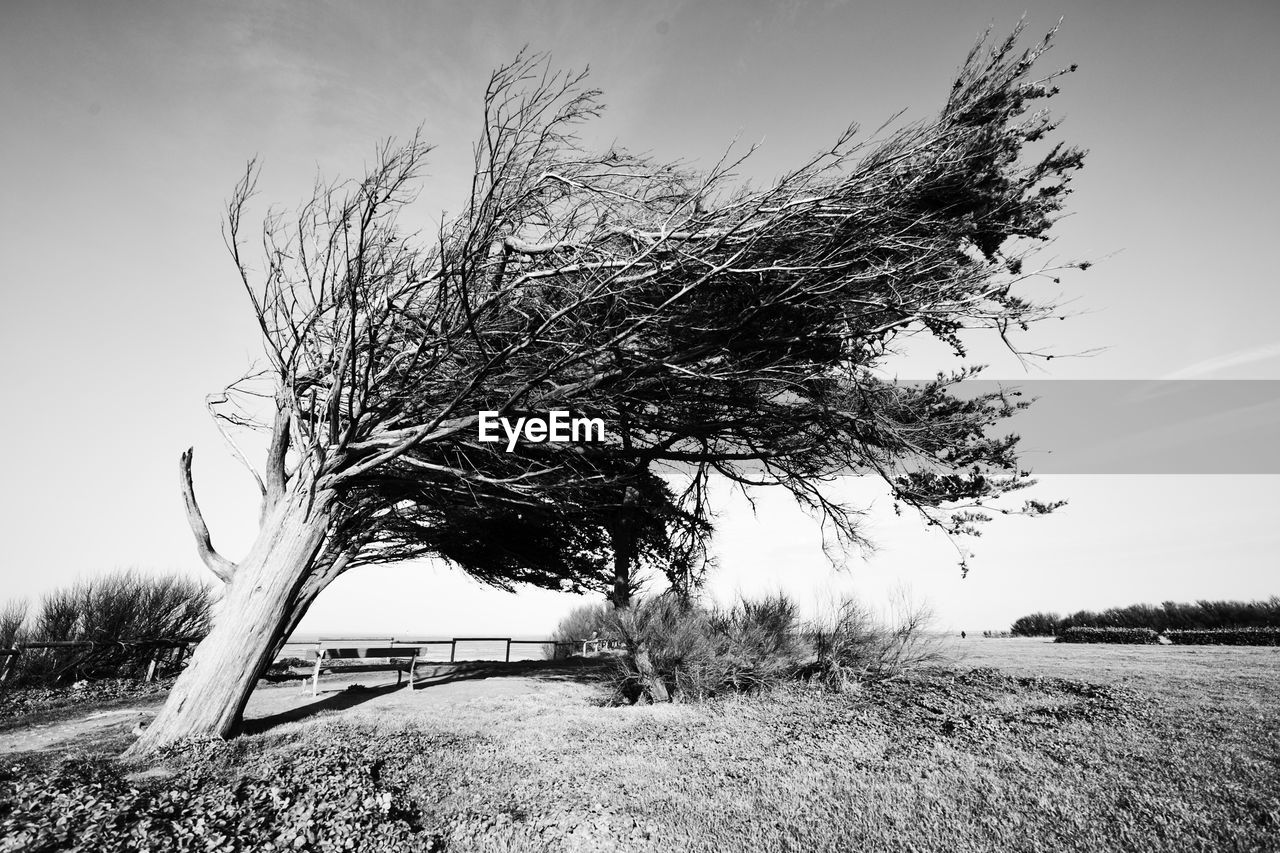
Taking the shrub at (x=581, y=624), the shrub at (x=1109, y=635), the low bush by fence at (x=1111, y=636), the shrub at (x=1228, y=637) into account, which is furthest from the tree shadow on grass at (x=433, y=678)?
the shrub at (x=1109, y=635)

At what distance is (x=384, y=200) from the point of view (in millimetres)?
6711

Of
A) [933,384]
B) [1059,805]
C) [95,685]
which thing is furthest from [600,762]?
[95,685]

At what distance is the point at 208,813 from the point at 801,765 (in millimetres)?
4519

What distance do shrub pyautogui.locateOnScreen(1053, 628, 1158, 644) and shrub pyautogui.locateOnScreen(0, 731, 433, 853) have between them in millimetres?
29516

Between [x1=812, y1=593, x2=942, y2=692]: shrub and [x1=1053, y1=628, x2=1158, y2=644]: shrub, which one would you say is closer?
[x1=812, y1=593, x2=942, y2=692]: shrub

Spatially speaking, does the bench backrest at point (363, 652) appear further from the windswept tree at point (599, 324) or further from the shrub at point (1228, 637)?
the shrub at point (1228, 637)

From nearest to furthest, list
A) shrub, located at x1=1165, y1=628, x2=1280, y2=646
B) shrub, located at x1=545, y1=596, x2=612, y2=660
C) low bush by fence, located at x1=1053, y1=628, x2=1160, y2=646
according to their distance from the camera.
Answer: shrub, located at x1=1165, y1=628, x2=1280, y2=646
low bush by fence, located at x1=1053, y1=628, x2=1160, y2=646
shrub, located at x1=545, y1=596, x2=612, y2=660

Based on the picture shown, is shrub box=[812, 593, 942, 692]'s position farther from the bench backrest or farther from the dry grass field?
the bench backrest

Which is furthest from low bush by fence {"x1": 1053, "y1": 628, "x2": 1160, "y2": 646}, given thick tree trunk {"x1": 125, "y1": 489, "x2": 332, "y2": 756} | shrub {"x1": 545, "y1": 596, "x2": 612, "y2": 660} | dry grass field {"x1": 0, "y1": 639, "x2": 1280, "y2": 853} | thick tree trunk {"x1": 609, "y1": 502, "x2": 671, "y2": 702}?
thick tree trunk {"x1": 125, "y1": 489, "x2": 332, "y2": 756}

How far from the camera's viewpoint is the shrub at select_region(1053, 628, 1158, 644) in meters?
23.7

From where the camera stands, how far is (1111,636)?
25.3 m

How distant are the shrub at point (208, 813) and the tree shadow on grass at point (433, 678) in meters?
3.61

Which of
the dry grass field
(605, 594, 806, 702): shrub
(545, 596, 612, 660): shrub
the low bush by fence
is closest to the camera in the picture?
the dry grass field

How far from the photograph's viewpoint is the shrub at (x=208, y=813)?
332cm
